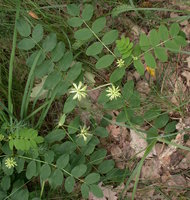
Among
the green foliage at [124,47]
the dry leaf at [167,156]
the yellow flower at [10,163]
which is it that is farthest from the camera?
the dry leaf at [167,156]

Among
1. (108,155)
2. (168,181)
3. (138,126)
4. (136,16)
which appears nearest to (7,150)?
(108,155)

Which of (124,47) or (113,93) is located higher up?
(124,47)

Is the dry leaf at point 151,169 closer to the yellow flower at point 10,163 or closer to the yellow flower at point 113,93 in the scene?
the yellow flower at point 113,93

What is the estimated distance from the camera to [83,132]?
2623 millimetres

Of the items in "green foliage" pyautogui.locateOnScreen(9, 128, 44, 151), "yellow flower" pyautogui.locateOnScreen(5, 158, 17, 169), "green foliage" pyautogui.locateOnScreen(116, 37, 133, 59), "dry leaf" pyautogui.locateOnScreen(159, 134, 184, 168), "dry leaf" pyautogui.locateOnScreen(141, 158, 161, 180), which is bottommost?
"dry leaf" pyautogui.locateOnScreen(141, 158, 161, 180)

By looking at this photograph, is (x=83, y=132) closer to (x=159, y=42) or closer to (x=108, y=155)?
(x=108, y=155)

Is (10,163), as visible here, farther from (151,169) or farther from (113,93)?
(151,169)

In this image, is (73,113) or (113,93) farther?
(73,113)

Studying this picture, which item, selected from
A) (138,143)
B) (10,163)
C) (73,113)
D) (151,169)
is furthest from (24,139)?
(151,169)

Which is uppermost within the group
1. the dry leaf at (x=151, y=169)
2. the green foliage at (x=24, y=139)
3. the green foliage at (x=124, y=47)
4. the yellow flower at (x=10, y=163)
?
the green foliage at (x=124, y=47)

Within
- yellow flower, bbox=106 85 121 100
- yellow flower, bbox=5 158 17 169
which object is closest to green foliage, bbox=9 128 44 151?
yellow flower, bbox=5 158 17 169

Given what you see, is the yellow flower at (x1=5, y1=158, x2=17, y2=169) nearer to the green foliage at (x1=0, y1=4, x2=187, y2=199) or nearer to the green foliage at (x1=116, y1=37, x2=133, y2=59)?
the green foliage at (x1=0, y1=4, x2=187, y2=199)

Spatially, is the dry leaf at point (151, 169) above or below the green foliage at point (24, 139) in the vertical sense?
below

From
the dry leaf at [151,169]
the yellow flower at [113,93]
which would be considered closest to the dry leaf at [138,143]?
the dry leaf at [151,169]
